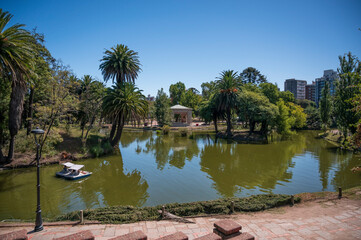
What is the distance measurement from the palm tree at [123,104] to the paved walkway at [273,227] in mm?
16724

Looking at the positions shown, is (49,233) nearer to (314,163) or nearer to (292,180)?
(292,180)

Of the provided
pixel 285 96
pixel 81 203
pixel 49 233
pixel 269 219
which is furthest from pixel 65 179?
pixel 285 96

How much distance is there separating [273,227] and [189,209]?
364cm

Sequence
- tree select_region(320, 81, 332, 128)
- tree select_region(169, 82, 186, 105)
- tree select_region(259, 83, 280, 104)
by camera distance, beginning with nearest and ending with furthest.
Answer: tree select_region(320, 81, 332, 128), tree select_region(259, 83, 280, 104), tree select_region(169, 82, 186, 105)

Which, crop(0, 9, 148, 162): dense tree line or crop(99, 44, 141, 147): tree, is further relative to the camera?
crop(99, 44, 141, 147): tree

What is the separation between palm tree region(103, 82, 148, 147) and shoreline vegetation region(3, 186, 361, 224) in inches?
602

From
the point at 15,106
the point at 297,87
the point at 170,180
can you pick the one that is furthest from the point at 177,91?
the point at 297,87

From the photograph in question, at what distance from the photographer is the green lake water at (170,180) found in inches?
480

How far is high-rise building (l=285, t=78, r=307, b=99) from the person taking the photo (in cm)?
12812

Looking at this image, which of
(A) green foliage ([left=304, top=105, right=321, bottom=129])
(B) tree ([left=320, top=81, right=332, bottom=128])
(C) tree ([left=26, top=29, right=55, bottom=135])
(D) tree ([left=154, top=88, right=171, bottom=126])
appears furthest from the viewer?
(A) green foliage ([left=304, top=105, right=321, bottom=129])

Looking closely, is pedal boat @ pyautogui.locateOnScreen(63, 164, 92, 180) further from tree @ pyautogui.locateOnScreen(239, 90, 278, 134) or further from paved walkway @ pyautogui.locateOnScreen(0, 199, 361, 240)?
tree @ pyautogui.locateOnScreen(239, 90, 278, 134)

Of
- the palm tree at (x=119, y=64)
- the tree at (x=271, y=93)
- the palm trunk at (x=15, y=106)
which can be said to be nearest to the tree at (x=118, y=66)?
the palm tree at (x=119, y=64)

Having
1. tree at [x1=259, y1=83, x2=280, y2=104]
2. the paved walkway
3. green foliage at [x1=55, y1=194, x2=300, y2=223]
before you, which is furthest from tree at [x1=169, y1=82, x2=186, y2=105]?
the paved walkway

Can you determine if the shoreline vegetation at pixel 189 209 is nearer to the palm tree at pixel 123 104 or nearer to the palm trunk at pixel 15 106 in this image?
the palm trunk at pixel 15 106
